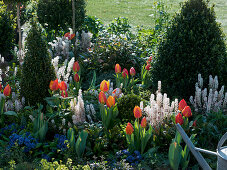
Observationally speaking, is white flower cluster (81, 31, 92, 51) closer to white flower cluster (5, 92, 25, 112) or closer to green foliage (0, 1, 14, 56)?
green foliage (0, 1, 14, 56)

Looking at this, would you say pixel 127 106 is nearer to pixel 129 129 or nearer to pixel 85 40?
pixel 129 129

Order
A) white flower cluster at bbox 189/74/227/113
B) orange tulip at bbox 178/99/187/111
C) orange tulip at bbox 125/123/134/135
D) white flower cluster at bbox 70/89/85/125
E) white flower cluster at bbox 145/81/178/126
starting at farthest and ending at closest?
white flower cluster at bbox 189/74/227/113 < white flower cluster at bbox 70/89/85/125 < white flower cluster at bbox 145/81/178/126 < orange tulip at bbox 178/99/187/111 < orange tulip at bbox 125/123/134/135

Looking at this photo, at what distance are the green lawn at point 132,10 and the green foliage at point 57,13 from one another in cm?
352

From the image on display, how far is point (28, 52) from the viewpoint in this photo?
4770mm

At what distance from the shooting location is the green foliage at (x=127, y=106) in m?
4.62

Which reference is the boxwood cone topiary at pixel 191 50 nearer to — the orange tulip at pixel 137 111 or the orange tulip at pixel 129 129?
the orange tulip at pixel 137 111

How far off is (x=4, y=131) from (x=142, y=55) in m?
3.35

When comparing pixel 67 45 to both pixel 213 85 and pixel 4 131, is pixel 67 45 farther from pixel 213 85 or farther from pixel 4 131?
pixel 213 85

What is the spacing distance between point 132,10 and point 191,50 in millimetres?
9498

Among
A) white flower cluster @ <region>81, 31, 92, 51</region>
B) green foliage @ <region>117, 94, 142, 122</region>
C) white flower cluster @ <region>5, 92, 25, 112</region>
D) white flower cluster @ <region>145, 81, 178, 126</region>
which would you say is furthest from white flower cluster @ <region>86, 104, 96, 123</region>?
white flower cluster @ <region>81, 31, 92, 51</region>

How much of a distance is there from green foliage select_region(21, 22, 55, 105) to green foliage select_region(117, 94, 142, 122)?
3.58 feet

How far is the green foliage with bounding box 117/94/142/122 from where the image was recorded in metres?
4.62

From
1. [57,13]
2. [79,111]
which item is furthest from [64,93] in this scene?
[57,13]

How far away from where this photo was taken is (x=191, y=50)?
4.87 m
